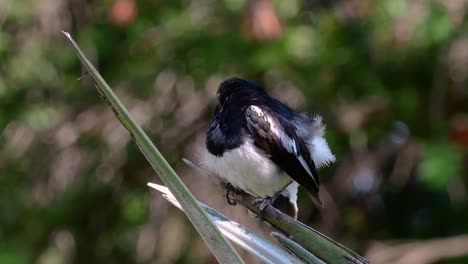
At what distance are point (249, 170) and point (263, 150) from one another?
116 millimetres

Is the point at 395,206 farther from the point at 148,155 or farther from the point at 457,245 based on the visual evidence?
the point at 148,155

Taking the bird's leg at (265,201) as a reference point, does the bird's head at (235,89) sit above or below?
above

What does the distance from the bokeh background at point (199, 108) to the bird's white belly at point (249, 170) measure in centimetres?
168

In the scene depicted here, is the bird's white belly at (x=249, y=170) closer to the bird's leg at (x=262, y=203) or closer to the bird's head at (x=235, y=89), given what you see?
the bird's leg at (x=262, y=203)

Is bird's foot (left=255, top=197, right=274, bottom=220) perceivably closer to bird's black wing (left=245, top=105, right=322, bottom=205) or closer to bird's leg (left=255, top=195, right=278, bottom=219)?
bird's leg (left=255, top=195, right=278, bottom=219)

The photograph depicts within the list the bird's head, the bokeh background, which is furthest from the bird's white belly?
the bokeh background

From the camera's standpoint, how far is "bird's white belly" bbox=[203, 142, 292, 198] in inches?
108

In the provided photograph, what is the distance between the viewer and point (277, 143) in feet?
9.28

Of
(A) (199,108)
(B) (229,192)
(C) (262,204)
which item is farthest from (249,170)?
(A) (199,108)

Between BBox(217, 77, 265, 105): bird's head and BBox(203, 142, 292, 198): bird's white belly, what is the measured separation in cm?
25

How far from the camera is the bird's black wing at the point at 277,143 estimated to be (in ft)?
9.17

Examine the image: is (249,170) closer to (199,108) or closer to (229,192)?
(229,192)

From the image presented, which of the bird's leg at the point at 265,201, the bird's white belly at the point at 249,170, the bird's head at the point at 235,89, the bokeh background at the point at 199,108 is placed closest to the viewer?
the bird's leg at the point at 265,201

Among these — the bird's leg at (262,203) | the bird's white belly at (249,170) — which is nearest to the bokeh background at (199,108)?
the bird's white belly at (249,170)
